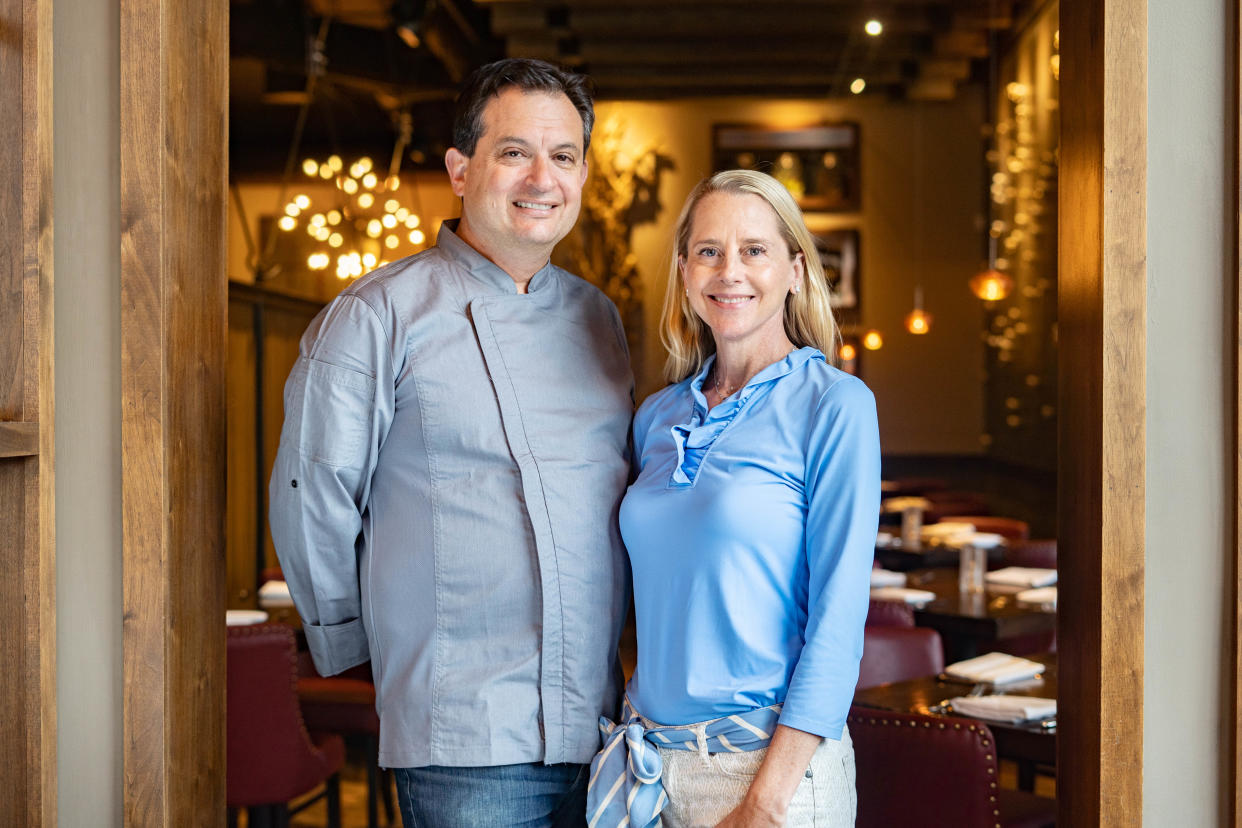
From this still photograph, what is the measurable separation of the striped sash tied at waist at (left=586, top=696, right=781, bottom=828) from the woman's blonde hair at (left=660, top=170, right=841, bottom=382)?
0.66 metres

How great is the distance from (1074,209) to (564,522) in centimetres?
94

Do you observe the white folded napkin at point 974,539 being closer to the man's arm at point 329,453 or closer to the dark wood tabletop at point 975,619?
the dark wood tabletop at point 975,619

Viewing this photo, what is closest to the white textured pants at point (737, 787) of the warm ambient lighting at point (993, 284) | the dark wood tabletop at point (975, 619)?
the dark wood tabletop at point (975, 619)

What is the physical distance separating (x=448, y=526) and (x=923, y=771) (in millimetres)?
1205

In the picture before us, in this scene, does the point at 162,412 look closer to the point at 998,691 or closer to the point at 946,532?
the point at 998,691

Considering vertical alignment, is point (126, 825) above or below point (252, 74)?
below

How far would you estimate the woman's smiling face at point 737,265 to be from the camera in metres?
1.90

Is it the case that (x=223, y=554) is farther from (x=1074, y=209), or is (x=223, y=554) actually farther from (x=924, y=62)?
(x=924, y=62)

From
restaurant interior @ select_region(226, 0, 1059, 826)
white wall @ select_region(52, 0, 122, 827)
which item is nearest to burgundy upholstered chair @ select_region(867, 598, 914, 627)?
restaurant interior @ select_region(226, 0, 1059, 826)

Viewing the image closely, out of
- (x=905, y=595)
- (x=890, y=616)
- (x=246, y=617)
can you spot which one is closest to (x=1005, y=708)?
(x=890, y=616)

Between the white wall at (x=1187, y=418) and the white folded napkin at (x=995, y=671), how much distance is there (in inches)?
62.8

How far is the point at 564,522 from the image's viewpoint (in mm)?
1898

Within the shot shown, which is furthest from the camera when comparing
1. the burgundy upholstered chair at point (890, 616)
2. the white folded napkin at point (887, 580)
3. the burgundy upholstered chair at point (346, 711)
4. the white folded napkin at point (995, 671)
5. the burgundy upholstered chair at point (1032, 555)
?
the burgundy upholstered chair at point (1032, 555)

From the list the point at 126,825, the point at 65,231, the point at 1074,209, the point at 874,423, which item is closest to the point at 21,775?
the point at 126,825
